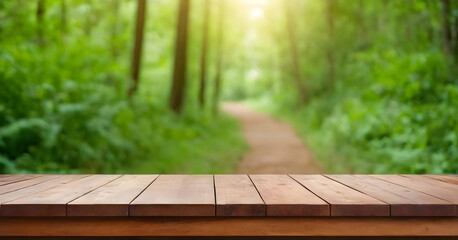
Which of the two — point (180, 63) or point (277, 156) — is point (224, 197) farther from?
point (180, 63)

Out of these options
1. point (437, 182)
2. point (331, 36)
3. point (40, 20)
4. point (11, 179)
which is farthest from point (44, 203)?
point (331, 36)

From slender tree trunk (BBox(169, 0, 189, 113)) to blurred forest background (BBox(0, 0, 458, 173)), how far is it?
1.4 inches

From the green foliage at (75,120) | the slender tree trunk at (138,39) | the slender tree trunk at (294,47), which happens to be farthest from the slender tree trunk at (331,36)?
the slender tree trunk at (138,39)

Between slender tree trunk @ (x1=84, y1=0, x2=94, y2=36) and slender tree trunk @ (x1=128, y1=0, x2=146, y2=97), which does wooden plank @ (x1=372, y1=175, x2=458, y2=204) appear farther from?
slender tree trunk @ (x1=84, y1=0, x2=94, y2=36)

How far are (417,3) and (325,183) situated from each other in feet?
41.2

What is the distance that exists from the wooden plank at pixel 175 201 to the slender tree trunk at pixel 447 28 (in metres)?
10.6

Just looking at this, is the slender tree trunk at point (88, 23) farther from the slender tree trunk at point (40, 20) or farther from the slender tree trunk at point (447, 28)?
the slender tree trunk at point (447, 28)

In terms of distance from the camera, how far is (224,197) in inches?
103

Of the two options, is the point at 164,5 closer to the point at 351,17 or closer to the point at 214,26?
the point at 214,26

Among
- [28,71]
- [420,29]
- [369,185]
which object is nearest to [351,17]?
[420,29]

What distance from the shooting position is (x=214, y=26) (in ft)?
85.9

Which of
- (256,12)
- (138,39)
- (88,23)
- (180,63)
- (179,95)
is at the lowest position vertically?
(179,95)

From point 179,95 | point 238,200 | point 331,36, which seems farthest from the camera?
point 331,36

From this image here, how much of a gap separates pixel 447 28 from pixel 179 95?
864 cm
